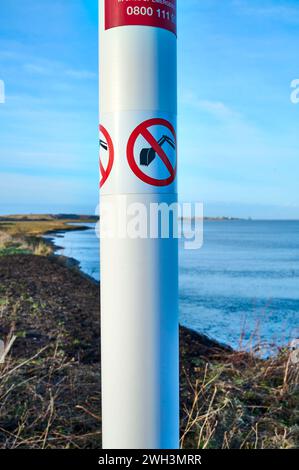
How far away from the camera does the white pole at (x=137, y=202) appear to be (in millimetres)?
3500

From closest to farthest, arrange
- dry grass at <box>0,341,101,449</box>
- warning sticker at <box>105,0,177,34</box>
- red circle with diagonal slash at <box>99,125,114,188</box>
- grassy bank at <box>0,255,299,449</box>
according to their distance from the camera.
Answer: warning sticker at <box>105,0,177,34</box>
red circle with diagonal slash at <box>99,125,114,188</box>
dry grass at <box>0,341,101,449</box>
grassy bank at <box>0,255,299,449</box>

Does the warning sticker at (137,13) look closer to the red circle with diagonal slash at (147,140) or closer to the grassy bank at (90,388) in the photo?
the red circle with diagonal slash at (147,140)

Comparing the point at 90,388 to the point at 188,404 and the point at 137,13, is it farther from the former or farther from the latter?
the point at 137,13

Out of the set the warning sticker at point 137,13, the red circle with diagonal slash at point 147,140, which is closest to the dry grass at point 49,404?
the red circle with diagonal slash at point 147,140

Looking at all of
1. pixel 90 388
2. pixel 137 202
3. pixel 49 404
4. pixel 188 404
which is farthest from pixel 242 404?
pixel 137 202

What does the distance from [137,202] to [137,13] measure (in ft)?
4.02

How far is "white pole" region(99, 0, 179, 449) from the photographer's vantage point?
350cm

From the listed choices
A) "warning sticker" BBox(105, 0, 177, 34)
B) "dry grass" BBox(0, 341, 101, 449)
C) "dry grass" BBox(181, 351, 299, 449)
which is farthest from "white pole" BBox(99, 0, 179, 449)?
"dry grass" BBox(181, 351, 299, 449)

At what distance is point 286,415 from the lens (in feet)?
16.1

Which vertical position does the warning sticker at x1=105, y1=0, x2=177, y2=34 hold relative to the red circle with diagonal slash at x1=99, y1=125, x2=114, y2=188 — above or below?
above

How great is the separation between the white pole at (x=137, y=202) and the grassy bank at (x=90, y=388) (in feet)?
3.15

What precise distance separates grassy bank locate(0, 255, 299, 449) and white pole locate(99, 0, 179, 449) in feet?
3.15

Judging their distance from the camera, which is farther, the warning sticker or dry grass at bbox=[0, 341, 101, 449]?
dry grass at bbox=[0, 341, 101, 449]

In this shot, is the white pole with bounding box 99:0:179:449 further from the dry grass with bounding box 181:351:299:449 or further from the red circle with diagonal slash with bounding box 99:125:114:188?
the dry grass with bounding box 181:351:299:449
